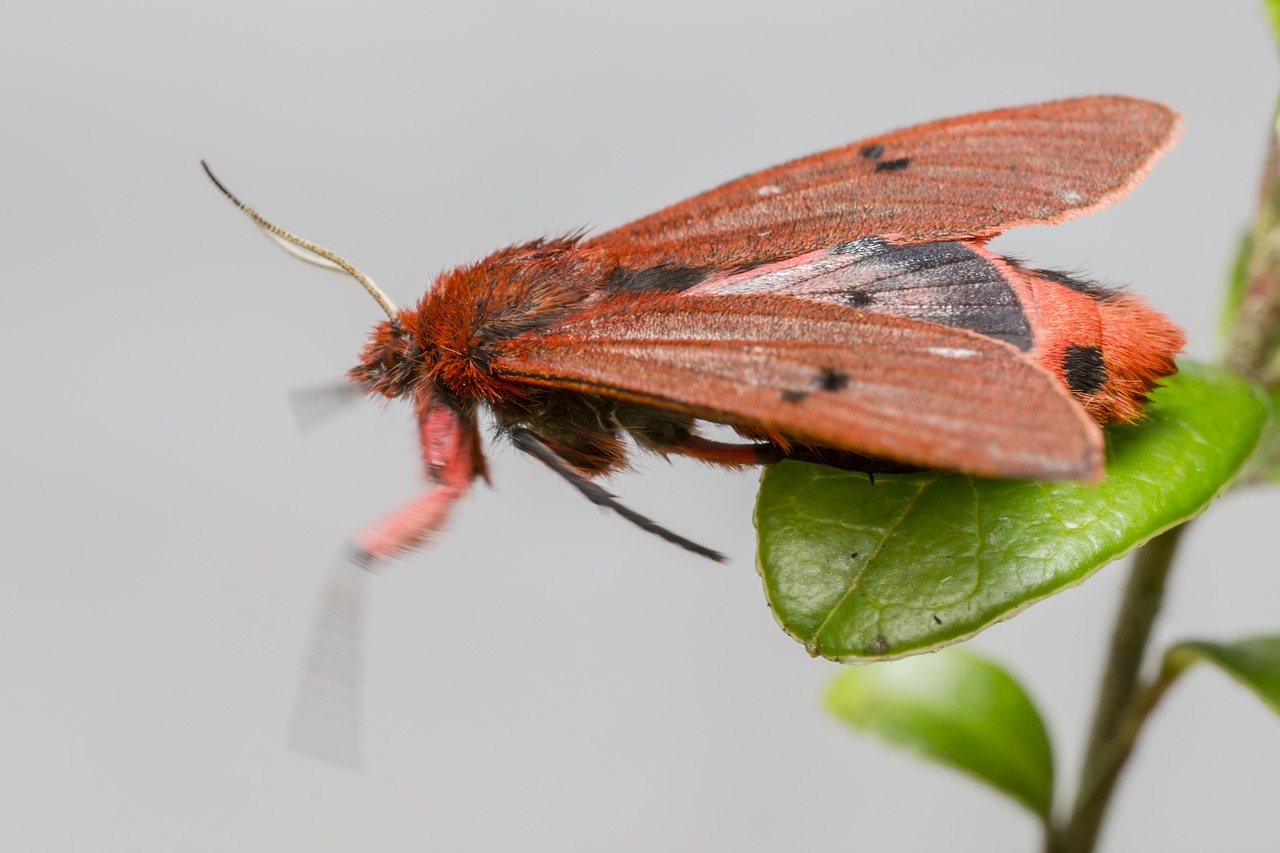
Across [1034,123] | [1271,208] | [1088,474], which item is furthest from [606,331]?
[1271,208]

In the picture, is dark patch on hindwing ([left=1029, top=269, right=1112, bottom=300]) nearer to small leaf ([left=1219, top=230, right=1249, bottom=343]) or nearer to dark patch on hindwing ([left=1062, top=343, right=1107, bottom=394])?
dark patch on hindwing ([left=1062, top=343, right=1107, bottom=394])

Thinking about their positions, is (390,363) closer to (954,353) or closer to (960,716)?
(954,353)

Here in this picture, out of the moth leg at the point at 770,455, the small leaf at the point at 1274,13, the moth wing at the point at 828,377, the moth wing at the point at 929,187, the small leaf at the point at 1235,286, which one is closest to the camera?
the moth wing at the point at 828,377

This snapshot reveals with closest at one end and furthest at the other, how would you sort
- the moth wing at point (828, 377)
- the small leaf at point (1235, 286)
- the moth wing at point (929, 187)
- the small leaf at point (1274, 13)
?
the moth wing at point (828, 377)
the small leaf at point (1274, 13)
the moth wing at point (929, 187)
the small leaf at point (1235, 286)

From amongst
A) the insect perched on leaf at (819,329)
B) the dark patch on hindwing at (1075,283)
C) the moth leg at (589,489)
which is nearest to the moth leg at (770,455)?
the insect perched on leaf at (819,329)

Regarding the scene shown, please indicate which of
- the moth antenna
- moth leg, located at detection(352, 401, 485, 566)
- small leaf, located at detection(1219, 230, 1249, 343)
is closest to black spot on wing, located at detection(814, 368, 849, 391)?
moth leg, located at detection(352, 401, 485, 566)

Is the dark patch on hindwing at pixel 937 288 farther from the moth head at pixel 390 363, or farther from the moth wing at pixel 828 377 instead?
the moth head at pixel 390 363

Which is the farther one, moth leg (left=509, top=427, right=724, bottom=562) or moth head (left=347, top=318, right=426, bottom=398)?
moth head (left=347, top=318, right=426, bottom=398)

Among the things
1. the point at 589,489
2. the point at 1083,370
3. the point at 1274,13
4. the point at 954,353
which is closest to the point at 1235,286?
the point at 1274,13
